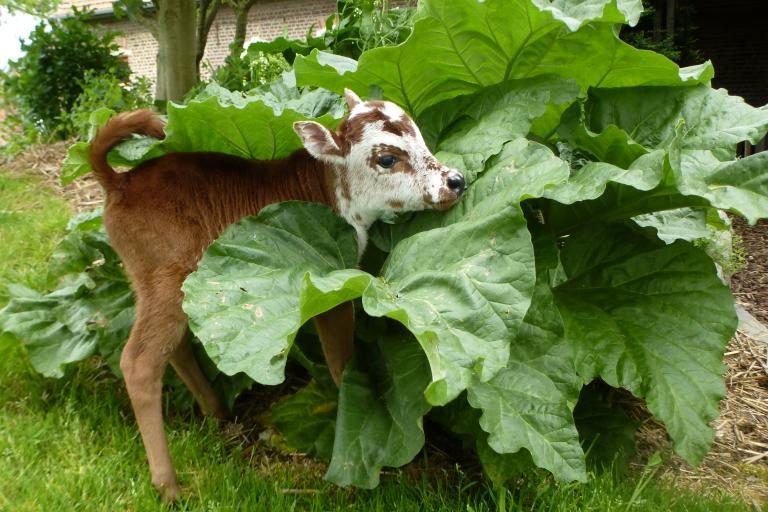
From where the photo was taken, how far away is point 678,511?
2043 millimetres

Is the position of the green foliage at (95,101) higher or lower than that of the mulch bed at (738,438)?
lower

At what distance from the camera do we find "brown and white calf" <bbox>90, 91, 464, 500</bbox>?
2090 mm

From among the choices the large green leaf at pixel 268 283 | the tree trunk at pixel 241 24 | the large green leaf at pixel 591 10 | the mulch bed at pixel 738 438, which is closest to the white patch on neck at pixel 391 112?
the large green leaf at pixel 268 283

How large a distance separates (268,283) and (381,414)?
0.56 m

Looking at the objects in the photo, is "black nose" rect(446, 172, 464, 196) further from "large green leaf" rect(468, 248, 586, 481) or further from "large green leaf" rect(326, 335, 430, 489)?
"large green leaf" rect(326, 335, 430, 489)

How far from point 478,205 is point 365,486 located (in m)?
0.89

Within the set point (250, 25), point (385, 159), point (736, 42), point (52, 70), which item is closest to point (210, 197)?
point (385, 159)

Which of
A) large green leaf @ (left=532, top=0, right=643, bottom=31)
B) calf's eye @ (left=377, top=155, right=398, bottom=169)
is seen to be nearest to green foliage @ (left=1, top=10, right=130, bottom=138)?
calf's eye @ (left=377, top=155, right=398, bottom=169)

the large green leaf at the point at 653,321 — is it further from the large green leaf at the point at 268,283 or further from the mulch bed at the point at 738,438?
the large green leaf at the point at 268,283

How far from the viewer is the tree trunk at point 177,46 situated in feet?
16.8

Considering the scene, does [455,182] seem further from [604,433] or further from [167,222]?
[604,433]

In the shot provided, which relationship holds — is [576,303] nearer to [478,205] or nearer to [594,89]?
[478,205]

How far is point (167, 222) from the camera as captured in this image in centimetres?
218

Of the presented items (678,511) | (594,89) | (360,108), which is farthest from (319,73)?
(678,511)
